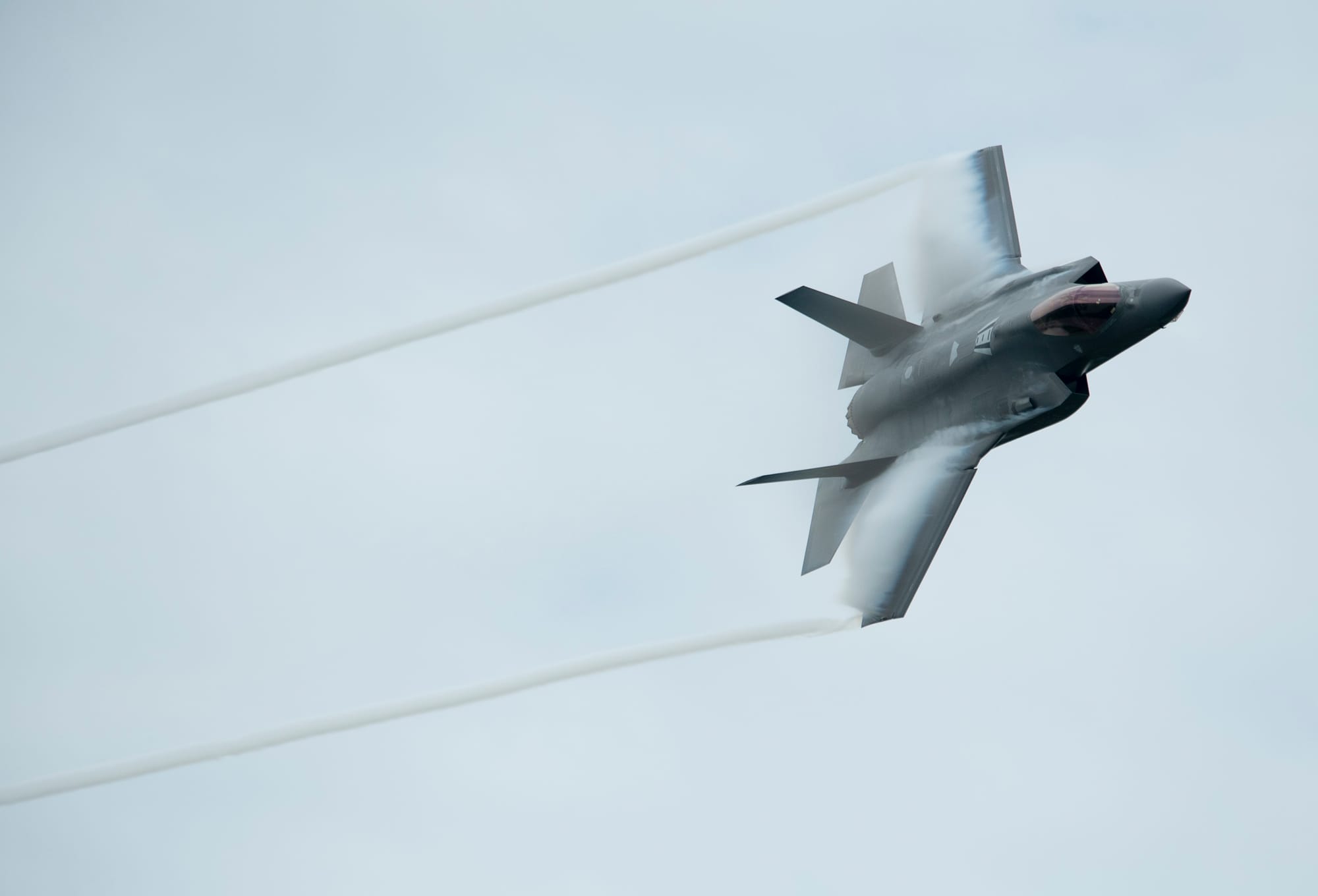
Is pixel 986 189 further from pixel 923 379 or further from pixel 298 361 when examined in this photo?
pixel 298 361

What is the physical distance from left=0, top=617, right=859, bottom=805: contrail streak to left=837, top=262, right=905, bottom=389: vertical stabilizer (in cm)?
604

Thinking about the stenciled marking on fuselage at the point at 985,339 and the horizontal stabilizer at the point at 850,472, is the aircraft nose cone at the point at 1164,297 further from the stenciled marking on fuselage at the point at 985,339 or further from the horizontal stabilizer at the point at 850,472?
the horizontal stabilizer at the point at 850,472

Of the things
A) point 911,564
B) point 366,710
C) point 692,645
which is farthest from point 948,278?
point 366,710

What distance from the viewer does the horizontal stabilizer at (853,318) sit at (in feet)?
87.3

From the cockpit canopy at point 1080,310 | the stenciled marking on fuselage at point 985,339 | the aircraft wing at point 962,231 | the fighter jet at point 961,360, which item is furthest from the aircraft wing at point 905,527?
the aircraft wing at point 962,231

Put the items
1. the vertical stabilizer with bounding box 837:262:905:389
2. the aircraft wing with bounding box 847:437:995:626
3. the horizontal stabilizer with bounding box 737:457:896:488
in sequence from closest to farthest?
1. the aircraft wing with bounding box 847:437:995:626
2. the horizontal stabilizer with bounding box 737:457:896:488
3. the vertical stabilizer with bounding box 837:262:905:389

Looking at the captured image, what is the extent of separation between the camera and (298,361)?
98.1 feet

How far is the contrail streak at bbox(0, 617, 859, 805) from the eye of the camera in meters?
23.6

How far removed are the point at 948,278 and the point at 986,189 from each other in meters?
2.19

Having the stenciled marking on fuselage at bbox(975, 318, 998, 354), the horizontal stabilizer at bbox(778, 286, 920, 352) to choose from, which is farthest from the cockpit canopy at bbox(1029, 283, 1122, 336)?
the horizontal stabilizer at bbox(778, 286, 920, 352)

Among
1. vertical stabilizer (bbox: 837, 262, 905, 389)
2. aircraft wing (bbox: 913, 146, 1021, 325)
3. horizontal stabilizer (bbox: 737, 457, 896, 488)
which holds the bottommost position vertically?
horizontal stabilizer (bbox: 737, 457, 896, 488)

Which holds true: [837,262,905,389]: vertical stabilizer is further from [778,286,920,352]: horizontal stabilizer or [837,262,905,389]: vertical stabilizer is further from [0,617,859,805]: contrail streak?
[0,617,859,805]: contrail streak

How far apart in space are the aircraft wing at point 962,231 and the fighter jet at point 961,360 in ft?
0.11

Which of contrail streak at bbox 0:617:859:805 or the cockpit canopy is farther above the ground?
the cockpit canopy
